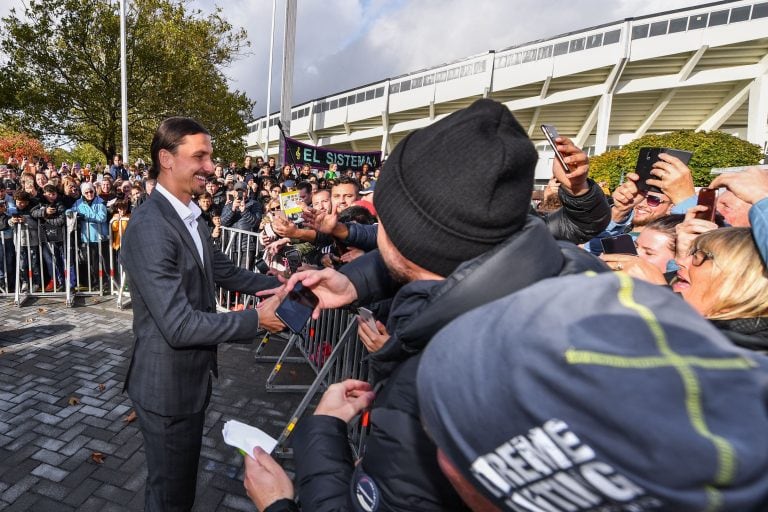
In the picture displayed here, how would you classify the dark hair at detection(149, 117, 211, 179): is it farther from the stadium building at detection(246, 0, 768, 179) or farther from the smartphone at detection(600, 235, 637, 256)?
the stadium building at detection(246, 0, 768, 179)

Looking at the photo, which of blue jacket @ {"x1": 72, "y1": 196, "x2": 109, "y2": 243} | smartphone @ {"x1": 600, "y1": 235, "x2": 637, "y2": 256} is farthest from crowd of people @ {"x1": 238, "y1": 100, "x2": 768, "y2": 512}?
blue jacket @ {"x1": 72, "y1": 196, "x2": 109, "y2": 243}

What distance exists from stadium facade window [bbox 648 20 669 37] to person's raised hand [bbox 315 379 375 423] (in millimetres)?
36934

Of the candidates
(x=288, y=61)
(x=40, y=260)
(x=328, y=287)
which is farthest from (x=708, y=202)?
(x=288, y=61)

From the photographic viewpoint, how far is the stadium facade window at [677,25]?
90.3ft

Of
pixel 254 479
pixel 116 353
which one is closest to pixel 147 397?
pixel 254 479

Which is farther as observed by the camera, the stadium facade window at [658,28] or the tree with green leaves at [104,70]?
the stadium facade window at [658,28]

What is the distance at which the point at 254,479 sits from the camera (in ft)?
4.19

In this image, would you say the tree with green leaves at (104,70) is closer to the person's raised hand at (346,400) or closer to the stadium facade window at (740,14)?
the person's raised hand at (346,400)

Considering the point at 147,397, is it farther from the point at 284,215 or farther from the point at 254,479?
the point at 284,215

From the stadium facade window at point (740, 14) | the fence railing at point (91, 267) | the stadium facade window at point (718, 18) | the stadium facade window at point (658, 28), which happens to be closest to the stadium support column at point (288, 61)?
the fence railing at point (91, 267)

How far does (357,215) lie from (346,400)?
10.7 feet

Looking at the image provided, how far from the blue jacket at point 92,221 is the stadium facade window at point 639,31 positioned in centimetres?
3526

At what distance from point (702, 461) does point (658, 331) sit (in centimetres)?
14

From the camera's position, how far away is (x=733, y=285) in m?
1.72
